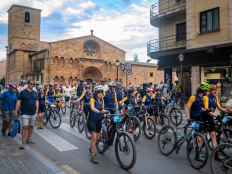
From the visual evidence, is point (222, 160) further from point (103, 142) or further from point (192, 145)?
point (103, 142)

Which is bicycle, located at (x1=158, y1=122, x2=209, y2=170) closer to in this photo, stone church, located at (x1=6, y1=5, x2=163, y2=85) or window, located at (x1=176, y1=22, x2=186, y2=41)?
window, located at (x1=176, y1=22, x2=186, y2=41)

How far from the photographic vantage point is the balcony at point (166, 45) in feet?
67.0

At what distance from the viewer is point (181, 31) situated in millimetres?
20641

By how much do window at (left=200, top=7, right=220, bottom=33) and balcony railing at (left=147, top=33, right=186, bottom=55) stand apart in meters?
2.29

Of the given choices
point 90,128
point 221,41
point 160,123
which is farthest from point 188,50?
point 90,128

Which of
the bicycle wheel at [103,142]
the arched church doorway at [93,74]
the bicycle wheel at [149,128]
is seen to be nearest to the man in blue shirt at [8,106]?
the bicycle wheel at [103,142]

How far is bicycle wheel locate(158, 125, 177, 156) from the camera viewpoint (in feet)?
22.9

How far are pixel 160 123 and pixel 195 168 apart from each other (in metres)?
4.49

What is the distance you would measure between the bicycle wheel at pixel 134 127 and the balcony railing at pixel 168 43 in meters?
12.6

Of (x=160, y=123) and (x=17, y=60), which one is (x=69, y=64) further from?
(x=160, y=123)

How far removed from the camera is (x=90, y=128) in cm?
665

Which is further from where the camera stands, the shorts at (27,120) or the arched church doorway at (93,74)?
the arched church doorway at (93,74)

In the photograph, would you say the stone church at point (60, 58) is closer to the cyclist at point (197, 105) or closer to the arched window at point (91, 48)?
the arched window at point (91, 48)

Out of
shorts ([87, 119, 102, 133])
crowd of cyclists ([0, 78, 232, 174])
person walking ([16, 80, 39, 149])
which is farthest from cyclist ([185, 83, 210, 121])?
person walking ([16, 80, 39, 149])
